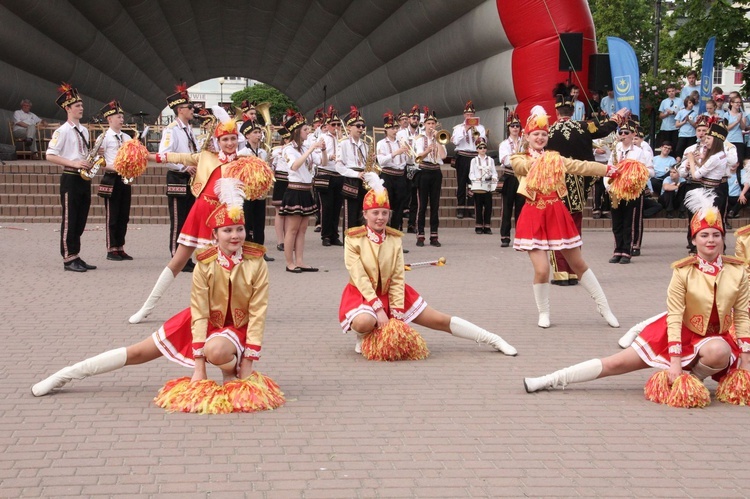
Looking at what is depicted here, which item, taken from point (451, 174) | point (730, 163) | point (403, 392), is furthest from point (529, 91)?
point (403, 392)

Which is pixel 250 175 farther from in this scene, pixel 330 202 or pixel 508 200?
pixel 508 200

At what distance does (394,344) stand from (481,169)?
10613 mm

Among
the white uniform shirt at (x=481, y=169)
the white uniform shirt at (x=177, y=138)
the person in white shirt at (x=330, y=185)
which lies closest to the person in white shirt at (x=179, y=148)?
the white uniform shirt at (x=177, y=138)

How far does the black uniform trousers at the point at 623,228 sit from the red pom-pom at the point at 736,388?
7.57 metres

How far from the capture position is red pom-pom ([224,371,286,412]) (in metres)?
5.68

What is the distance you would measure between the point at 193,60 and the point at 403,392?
149 feet

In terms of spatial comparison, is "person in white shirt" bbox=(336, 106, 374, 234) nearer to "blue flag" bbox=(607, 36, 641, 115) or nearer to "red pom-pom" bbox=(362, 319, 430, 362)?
"red pom-pom" bbox=(362, 319, 430, 362)

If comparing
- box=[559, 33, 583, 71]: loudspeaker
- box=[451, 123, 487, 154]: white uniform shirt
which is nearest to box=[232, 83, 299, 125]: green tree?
box=[559, 33, 583, 71]: loudspeaker

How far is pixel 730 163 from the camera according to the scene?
537 inches

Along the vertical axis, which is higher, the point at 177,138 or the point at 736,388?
the point at 177,138

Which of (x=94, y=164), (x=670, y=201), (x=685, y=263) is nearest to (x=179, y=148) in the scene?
(x=94, y=164)

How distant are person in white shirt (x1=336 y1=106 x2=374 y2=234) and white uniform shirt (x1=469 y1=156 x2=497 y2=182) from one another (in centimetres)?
349

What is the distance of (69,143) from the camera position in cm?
1162

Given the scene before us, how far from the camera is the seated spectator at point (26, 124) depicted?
23750 mm
